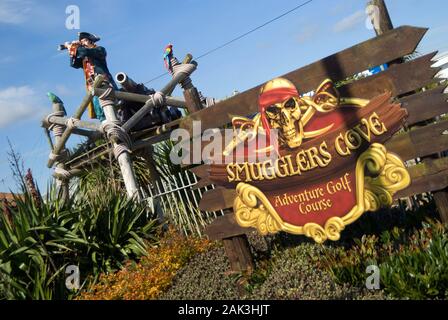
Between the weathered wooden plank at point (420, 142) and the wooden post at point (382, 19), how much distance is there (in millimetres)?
1052

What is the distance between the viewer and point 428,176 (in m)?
4.94

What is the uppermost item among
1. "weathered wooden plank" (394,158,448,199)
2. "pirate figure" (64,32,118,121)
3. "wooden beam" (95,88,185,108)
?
"pirate figure" (64,32,118,121)

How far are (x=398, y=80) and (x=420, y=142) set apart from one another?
2.10 feet

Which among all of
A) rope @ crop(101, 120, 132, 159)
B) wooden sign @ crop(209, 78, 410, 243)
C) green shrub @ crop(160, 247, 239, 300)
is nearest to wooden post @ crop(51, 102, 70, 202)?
rope @ crop(101, 120, 132, 159)

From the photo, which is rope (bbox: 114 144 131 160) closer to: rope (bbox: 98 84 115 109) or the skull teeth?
rope (bbox: 98 84 115 109)

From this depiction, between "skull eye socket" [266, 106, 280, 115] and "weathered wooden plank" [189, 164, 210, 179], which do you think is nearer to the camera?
"skull eye socket" [266, 106, 280, 115]

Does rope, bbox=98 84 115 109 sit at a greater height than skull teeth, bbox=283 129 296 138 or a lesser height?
greater

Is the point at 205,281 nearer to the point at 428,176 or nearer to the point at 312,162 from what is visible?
the point at 312,162

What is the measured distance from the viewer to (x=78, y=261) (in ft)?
23.2

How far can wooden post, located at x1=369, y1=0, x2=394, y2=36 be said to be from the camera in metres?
5.05

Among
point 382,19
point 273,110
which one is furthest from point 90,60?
point 382,19

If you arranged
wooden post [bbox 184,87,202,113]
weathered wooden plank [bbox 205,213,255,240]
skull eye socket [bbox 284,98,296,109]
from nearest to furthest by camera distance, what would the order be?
skull eye socket [bbox 284,98,296,109] → weathered wooden plank [bbox 205,213,255,240] → wooden post [bbox 184,87,202,113]

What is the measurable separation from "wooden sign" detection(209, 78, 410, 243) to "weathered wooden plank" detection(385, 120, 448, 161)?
0.09 metres

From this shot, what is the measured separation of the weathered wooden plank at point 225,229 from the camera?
6090mm
